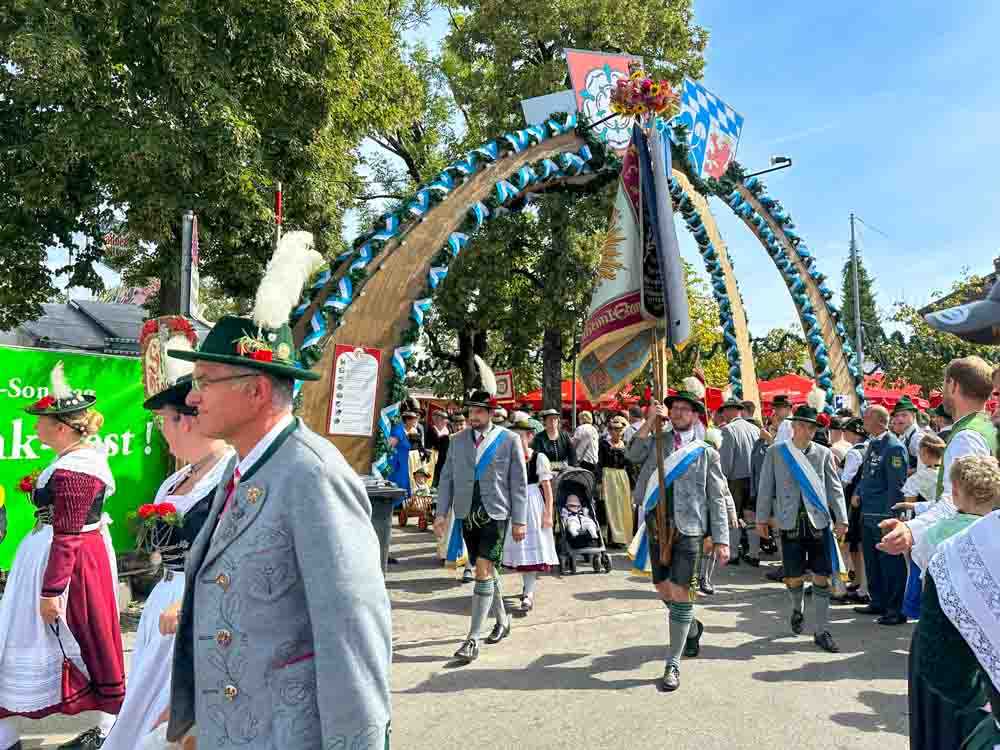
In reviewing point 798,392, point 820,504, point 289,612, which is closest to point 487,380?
point 820,504

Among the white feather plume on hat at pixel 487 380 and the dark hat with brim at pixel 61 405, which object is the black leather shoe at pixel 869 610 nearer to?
the white feather plume on hat at pixel 487 380

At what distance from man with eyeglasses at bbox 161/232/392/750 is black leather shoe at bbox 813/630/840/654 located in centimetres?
557

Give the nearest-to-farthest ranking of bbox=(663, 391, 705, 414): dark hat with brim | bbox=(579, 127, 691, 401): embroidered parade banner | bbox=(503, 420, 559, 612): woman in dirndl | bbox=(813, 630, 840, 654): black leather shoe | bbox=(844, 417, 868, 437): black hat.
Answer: bbox=(663, 391, 705, 414): dark hat with brim
bbox=(813, 630, 840, 654): black leather shoe
bbox=(579, 127, 691, 401): embroidered parade banner
bbox=(503, 420, 559, 612): woman in dirndl
bbox=(844, 417, 868, 437): black hat

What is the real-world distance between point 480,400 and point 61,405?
3.31 meters

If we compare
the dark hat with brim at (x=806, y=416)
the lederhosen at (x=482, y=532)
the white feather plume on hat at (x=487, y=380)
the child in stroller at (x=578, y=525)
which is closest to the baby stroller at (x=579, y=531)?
the child in stroller at (x=578, y=525)

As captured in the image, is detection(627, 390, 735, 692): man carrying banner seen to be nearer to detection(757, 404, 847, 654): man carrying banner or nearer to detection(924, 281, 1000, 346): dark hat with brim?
detection(757, 404, 847, 654): man carrying banner

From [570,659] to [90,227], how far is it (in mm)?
11498

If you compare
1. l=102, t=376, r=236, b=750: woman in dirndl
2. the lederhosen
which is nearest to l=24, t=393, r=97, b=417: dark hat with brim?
l=102, t=376, r=236, b=750: woman in dirndl

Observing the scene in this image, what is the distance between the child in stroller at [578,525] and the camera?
9539mm

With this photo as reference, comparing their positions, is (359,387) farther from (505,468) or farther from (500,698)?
(500,698)

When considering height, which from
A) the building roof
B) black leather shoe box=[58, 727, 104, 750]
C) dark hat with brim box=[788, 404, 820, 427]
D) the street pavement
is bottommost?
black leather shoe box=[58, 727, 104, 750]

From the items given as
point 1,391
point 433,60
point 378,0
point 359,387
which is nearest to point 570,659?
point 359,387

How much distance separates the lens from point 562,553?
384 inches

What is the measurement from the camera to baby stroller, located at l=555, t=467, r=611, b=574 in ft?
31.3
